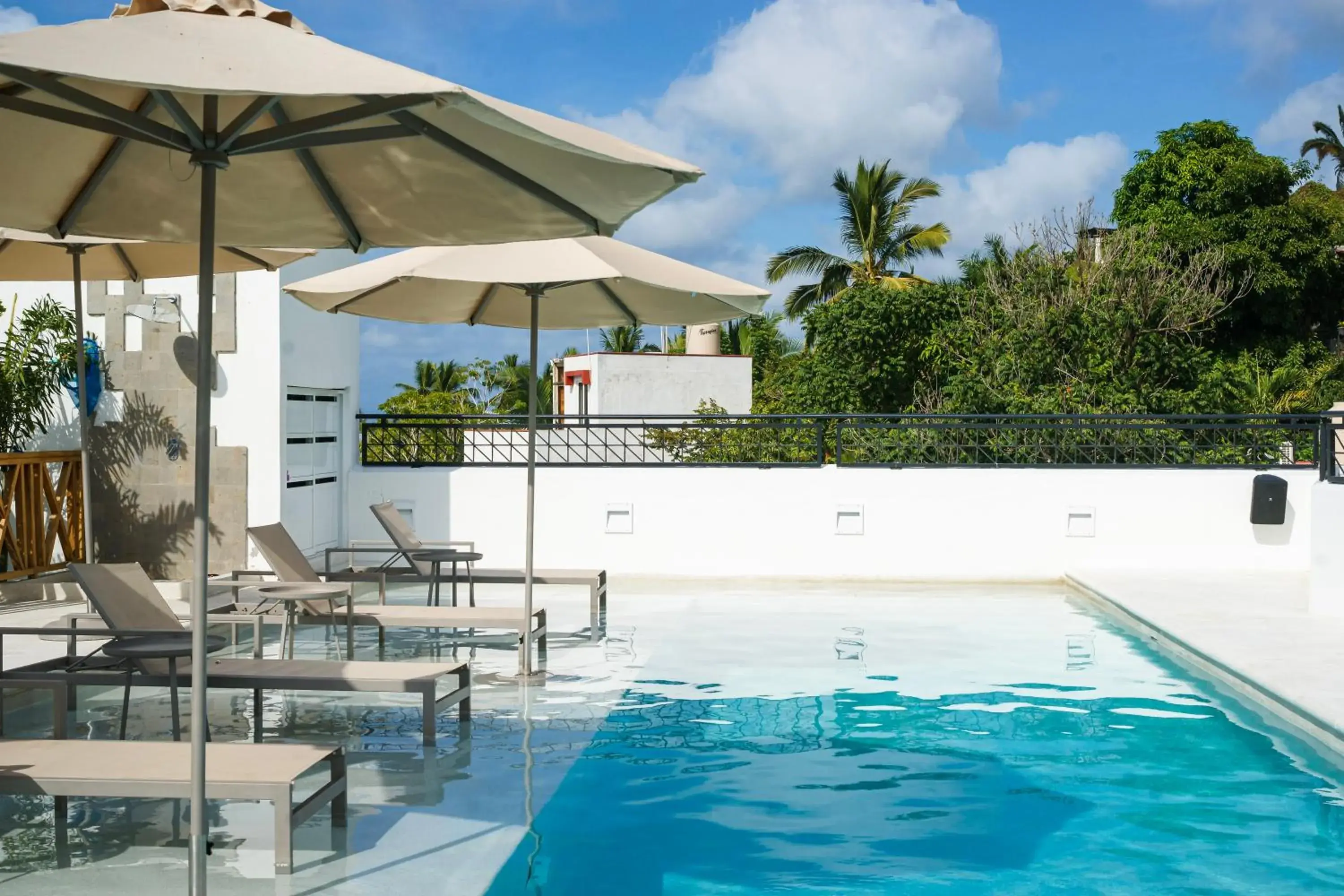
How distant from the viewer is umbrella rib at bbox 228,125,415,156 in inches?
154

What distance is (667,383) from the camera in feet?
117

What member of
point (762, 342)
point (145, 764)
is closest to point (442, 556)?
point (145, 764)

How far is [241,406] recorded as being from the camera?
12.0 m

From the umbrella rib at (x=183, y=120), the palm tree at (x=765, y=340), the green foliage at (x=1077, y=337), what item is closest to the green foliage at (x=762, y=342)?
the palm tree at (x=765, y=340)

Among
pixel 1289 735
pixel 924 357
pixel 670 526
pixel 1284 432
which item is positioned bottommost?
pixel 1289 735

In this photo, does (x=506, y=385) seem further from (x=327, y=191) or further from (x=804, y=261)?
(x=327, y=191)

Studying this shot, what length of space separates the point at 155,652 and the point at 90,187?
6.60 ft

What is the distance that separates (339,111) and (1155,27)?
173 feet

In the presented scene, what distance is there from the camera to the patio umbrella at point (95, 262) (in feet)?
26.3

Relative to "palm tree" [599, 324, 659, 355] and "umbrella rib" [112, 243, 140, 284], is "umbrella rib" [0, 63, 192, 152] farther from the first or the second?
"palm tree" [599, 324, 659, 355]

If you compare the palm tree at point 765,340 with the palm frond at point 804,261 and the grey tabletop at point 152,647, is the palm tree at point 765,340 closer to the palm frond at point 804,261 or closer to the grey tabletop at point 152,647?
the palm frond at point 804,261

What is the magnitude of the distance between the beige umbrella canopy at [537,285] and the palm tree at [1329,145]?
4829cm

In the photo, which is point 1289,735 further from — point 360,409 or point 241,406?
point 360,409

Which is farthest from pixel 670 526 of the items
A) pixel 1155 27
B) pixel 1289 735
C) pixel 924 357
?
pixel 1155 27
